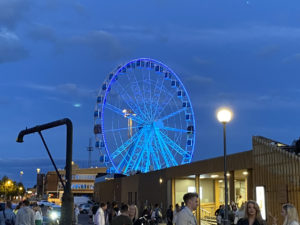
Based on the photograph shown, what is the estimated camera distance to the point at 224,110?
44.9 feet

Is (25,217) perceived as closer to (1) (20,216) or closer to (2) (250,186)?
(1) (20,216)

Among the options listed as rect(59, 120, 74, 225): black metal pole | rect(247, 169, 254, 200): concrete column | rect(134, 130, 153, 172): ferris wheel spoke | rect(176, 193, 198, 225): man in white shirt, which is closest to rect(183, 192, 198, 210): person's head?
rect(176, 193, 198, 225): man in white shirt

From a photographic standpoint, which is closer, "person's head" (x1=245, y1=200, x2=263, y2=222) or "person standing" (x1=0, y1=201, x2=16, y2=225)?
"person's head" (x1=245, y1=200, x2=263, y2=222)

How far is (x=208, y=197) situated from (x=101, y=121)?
10668mm

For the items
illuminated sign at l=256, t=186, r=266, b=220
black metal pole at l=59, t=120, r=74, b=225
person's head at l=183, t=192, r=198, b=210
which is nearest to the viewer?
person's head at l=183, t=192, r=198, b=210

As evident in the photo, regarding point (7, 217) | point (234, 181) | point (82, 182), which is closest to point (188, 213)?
point (7, 217)

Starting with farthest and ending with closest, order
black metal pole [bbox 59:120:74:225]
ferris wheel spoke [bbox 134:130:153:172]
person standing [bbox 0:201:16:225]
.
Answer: ferris wheel spoke [bbox 134:130:153:172], person standing [bbox 0:201:16:225], black metal pole [bbox 59:120:74:225]

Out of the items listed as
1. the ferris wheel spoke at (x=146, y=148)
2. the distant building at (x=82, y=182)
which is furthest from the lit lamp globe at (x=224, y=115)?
the distant building at (x=82, y=182)

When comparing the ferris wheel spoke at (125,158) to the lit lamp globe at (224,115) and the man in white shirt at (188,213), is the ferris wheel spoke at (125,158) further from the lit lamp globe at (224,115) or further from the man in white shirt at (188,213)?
the man in white shirt at (188,213)

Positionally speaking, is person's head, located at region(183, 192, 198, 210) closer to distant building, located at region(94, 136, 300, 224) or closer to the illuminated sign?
distant building, located at region(94, 136, 300, 224)

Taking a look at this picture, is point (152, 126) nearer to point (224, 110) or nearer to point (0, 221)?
point (224, 110)

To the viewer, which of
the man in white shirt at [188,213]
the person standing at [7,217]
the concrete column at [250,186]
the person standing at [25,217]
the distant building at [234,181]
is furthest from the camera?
the concrete column at [250,186]

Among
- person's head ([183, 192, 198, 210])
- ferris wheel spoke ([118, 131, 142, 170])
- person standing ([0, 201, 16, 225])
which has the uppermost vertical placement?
ferris wheel spoke ([118, 131, 142, 170])

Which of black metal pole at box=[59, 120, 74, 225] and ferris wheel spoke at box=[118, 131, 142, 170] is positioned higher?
ferris wheel spoke at box=[118, 131, 142, 170]
